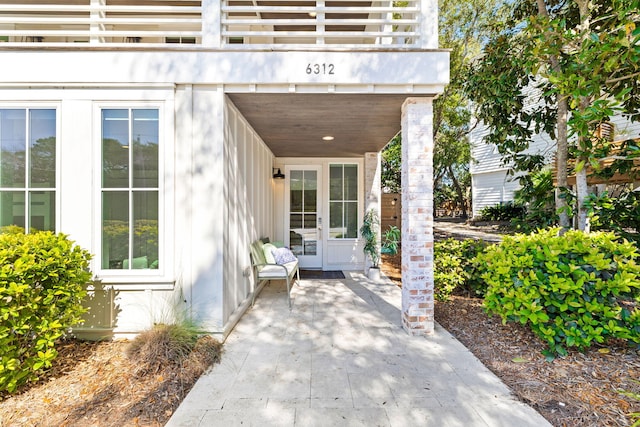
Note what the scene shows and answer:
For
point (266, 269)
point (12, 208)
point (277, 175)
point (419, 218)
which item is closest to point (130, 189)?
point (12, 208)

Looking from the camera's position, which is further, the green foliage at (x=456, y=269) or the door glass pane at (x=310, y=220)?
the door glass pane at (x=310, y=220)

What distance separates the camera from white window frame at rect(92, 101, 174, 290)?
3039mm

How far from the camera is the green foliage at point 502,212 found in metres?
13.4

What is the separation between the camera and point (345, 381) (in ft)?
7.82

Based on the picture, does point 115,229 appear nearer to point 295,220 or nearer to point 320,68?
point 320,68

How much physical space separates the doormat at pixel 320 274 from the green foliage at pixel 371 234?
2.45 ft

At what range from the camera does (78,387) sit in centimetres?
230

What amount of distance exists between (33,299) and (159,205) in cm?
124

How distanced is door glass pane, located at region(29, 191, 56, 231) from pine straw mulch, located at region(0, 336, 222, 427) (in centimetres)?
126

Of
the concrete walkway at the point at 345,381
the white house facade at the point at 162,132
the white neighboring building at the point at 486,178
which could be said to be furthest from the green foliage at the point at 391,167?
the concrete walkway at the point at 345,381

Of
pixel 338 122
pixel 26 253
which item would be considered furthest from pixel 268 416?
pixel 338 122

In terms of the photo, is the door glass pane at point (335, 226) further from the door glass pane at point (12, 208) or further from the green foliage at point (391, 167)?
the door glass pane at point (12, 208)

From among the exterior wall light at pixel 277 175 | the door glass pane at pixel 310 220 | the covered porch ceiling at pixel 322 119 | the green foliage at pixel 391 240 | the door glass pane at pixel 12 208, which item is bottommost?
the green foliage at pixel 391 240

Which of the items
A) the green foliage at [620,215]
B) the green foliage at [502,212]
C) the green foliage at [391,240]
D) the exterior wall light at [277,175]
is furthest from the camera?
the green foliage at [502,212]
